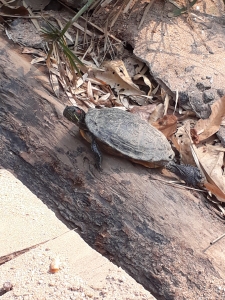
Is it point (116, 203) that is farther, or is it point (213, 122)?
point (213, 122)

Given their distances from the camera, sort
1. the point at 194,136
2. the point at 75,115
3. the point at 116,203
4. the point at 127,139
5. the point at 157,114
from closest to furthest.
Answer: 1. the point at 116,203
2. the point at 127,139
3. the point at 75,115
4. the point at 194,136
5. the point at 157,114

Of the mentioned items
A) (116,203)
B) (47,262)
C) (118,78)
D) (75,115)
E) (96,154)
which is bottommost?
(47,262)

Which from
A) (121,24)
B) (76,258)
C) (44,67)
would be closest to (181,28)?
(121,24)

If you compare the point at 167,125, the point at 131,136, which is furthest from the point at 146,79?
the point at 131,136

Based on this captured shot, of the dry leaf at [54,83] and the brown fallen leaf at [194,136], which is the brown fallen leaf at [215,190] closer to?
the brown fallen leaf at [194,136]

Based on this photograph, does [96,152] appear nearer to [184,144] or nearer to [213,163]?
[184,144]

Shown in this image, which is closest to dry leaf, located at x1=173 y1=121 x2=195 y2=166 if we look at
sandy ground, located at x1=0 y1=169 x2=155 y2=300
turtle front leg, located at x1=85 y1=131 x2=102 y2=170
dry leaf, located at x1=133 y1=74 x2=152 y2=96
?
dry leaf, located at x1=133 y1=74 x2=152 y2=96

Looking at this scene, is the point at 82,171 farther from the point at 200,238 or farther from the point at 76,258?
the point at 200,238

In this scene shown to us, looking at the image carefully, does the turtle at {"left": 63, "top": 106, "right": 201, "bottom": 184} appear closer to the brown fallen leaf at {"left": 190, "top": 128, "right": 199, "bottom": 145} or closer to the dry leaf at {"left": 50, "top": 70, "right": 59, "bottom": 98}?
the brown fallen leaf at {"left": 190, "top": 128, "right": 199, "bottom": 145}
